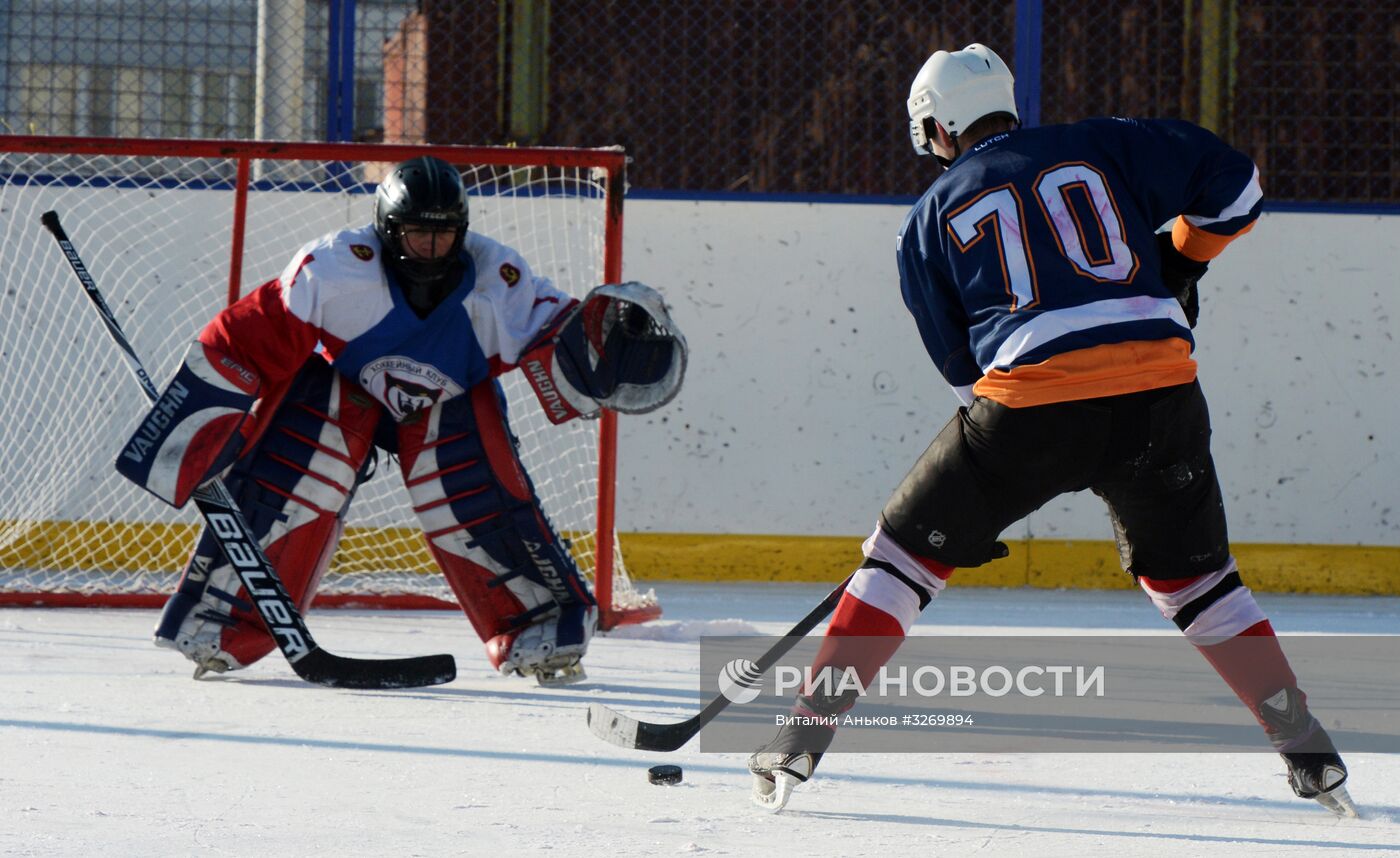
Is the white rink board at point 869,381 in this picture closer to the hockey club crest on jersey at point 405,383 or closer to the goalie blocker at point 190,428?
the hockey club crest on jersey at point 405,383

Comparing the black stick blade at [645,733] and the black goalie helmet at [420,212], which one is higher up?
the black goalie helmet at [420,212]

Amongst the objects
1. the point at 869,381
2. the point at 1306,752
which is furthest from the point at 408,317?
the point at 869,381

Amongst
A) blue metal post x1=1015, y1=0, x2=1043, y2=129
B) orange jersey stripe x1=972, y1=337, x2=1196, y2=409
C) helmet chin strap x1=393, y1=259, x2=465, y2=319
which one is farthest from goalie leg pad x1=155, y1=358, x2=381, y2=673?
blue metal post x1=1015, y1=0, x2=1043, y2=129

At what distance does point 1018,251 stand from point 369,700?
5.29 ft

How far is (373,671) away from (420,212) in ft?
2.92

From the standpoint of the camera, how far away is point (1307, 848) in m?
2.12

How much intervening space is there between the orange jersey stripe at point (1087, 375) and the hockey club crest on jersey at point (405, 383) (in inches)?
56.3

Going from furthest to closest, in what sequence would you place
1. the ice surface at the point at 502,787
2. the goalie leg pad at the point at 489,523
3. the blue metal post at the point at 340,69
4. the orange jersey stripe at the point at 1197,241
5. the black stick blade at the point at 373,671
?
the blue metal post at the point at 340,69
the goalie leg pad at the point at 489,523
the black stick blade at the point at 373,671
the orange jersey stripe at the point at 1197,241
the ice surface at the point at 502,787

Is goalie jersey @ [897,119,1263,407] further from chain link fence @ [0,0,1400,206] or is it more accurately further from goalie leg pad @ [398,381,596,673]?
chain link fence @ [0,0,1400,206]

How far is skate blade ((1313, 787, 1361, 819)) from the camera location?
2275 mm

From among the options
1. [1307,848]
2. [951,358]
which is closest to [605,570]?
[951,358]

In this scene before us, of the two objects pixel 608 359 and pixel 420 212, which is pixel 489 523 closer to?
pixel 608 359

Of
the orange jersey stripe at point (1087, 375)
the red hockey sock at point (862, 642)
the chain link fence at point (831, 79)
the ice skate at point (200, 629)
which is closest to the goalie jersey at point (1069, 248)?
the orange jersey stripe at point (1087, 375)

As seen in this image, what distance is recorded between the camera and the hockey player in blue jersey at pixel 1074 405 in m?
2.23
